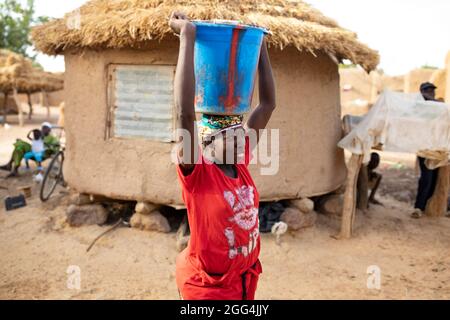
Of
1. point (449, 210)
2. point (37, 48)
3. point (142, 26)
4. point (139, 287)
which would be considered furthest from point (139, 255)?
point (449, 210)

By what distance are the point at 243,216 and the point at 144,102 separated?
11.4 feet

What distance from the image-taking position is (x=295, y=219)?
516 cm

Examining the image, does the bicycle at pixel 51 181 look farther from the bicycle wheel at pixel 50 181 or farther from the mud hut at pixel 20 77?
the mud hut at pixel 20 77

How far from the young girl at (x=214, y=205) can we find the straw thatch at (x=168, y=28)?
2.85 metres

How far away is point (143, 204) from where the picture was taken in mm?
5020

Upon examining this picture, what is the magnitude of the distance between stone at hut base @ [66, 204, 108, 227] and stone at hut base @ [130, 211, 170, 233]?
1.58ft

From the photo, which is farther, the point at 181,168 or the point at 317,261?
the point at 317,261

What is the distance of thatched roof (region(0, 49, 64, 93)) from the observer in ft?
52.1

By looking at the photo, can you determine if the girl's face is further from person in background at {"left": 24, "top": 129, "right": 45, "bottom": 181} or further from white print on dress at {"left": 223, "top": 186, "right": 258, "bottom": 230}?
person in background at {"left": 24, "top": 129, "right": 45, "bottom": 181}

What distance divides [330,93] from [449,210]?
2.74 m

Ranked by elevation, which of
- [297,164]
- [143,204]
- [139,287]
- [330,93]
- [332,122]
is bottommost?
[139,287]

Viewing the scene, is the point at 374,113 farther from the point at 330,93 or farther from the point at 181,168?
the point at 181,168

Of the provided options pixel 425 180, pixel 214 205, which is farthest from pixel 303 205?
pixel 214 205

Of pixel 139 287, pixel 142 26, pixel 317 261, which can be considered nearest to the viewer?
pixel 139 287
